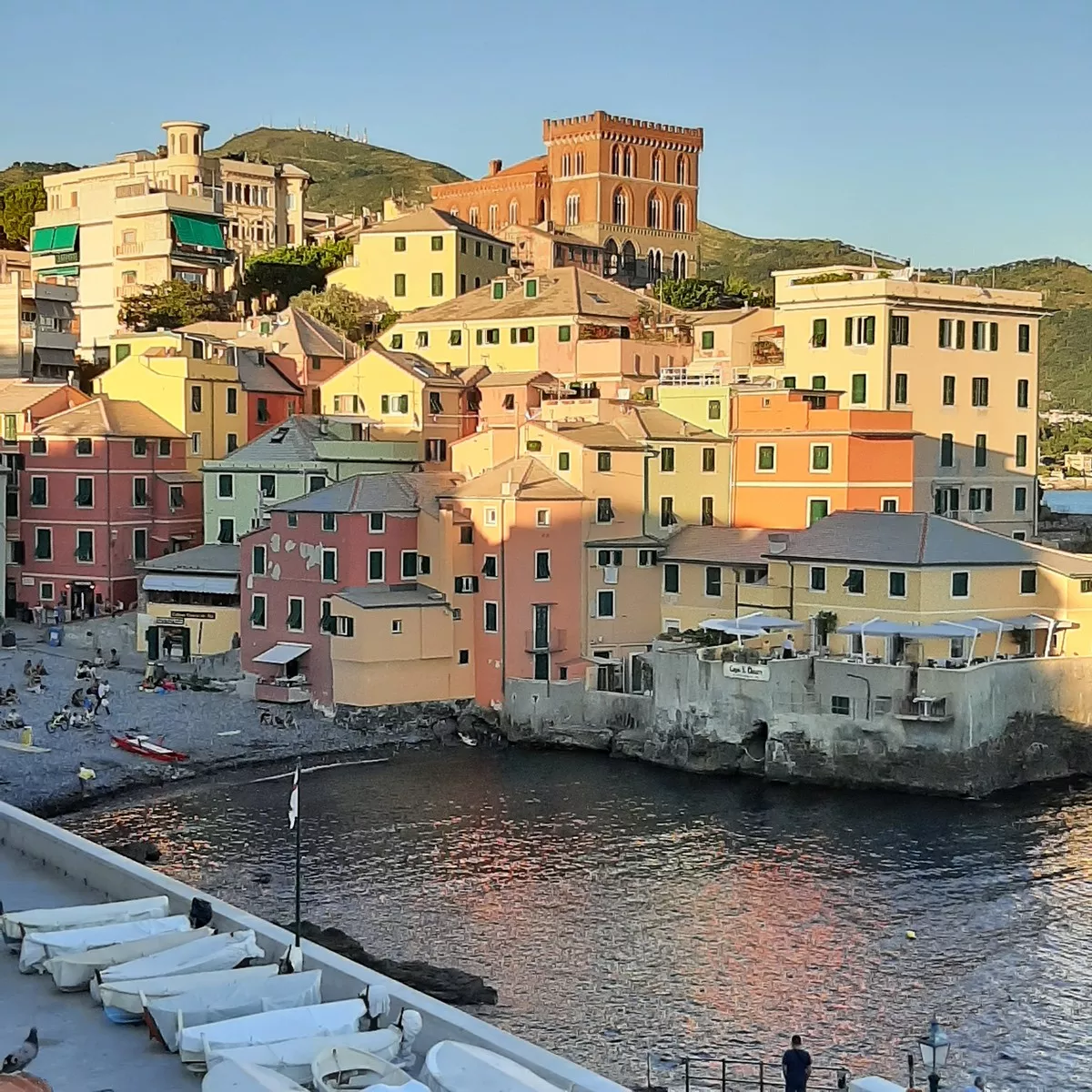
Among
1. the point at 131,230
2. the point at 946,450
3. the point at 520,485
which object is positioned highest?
the point at 131,230

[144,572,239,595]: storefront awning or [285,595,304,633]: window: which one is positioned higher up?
[144,572,239,595]: storefront awning

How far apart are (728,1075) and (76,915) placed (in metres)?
11.9

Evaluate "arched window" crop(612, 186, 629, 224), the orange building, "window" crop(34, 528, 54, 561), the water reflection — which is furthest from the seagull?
"arched window" crop(612, 186, 629, 224)

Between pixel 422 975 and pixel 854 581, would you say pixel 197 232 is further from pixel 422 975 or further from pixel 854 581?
pixel 422 975

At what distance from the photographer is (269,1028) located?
924 inches

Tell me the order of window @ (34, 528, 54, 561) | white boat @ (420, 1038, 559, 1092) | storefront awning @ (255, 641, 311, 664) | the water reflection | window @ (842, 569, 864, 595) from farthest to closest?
window @ (34, 528, 54, 561) < storefront awning @ (255, 641, 311, 664) < window @ (842, 569, 864, 595) < the water reflection < white boat @ (420, 1038, 559, 1092)

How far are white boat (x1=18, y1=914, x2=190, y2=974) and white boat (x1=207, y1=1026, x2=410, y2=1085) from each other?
491 cm

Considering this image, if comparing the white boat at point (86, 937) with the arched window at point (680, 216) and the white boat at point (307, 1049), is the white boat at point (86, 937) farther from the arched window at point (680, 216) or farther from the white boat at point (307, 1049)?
the arched window at point (680, 216)

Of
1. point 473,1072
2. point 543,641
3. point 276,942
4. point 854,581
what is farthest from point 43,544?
point 473,1072

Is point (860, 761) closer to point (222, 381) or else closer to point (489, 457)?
point (489, 457)

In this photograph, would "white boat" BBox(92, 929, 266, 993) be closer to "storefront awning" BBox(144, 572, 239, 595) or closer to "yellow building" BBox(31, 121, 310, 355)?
"storefront awning" BBox(144, 572, 239, 595)

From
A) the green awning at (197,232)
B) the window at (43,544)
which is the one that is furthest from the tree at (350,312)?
the window at (43,544)

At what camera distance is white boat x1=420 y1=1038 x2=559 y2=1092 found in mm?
21016

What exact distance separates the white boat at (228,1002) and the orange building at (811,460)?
1565 inches
